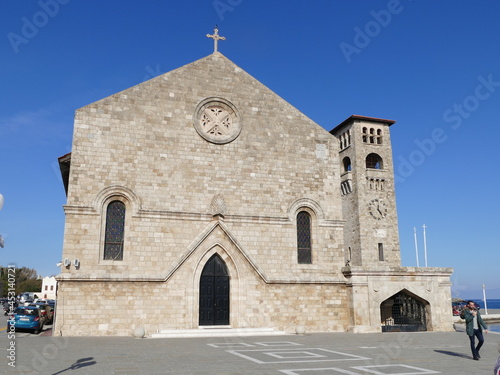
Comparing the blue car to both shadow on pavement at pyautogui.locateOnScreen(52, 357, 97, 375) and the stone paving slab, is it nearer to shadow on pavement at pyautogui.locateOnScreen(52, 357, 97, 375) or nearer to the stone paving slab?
the stone paving slab

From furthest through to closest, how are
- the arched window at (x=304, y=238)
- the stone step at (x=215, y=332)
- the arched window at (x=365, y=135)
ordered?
1. the arched window at (x=365, y=135)
2. the arched window at (x=304, y=238)
3. the stone step at (x=215, y=332)

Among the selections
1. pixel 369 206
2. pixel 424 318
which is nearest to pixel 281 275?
pixel 424 318

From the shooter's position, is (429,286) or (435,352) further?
(429,286)

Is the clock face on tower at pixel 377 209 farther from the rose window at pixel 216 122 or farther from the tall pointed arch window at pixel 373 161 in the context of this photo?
the rose window at pixel 216 122

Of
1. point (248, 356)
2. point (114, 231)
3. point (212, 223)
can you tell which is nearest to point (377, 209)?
point (212, 223)

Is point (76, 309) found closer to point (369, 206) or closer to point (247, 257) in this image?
point (247, 257)

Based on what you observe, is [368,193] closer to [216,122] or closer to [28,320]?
[216,122]

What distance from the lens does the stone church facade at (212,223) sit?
17.5 m

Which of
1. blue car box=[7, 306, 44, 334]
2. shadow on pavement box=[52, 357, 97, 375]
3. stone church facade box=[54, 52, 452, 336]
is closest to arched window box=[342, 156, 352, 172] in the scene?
stone church facade box=[54, 52, 452, 336]

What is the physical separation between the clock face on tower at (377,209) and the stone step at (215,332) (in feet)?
85.9

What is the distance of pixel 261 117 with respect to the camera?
21250 millimetres

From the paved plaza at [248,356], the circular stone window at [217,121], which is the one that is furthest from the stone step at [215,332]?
the circular stone window at [217,121]

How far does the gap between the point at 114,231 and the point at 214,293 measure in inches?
194

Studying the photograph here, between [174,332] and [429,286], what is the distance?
39.7 feet
